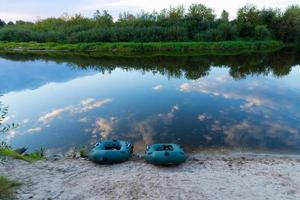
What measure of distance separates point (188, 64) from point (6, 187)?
30.2 meters

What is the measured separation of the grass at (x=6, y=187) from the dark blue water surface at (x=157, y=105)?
14.8 feet

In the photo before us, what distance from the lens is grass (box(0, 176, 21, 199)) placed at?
8.20m

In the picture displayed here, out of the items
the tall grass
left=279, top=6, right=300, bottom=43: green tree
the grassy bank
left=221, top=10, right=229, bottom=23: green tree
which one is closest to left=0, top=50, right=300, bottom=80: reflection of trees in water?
the grassy bank

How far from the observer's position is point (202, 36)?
56375 millimetres

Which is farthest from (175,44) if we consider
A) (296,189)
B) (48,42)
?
(296,189)

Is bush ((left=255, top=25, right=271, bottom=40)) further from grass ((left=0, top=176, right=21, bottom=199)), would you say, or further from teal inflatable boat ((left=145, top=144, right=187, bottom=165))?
grass ((left=0, top=176, right=21, bottom=199))

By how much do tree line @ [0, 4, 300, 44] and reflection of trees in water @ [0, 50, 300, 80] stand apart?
14528 millimetres

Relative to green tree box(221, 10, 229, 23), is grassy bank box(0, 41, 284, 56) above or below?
below

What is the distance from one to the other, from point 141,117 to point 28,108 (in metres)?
7.39

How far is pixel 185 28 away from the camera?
58312 mm

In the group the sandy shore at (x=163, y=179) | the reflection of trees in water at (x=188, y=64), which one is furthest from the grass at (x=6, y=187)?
the reflection of trees in water at (x=188, y=64)

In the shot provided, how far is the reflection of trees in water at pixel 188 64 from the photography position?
32.0 metres

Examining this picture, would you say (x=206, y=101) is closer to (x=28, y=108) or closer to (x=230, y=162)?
(x=230, y=162)

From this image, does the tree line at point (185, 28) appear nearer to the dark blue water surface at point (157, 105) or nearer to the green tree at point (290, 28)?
the green tree at point (290, 28)
